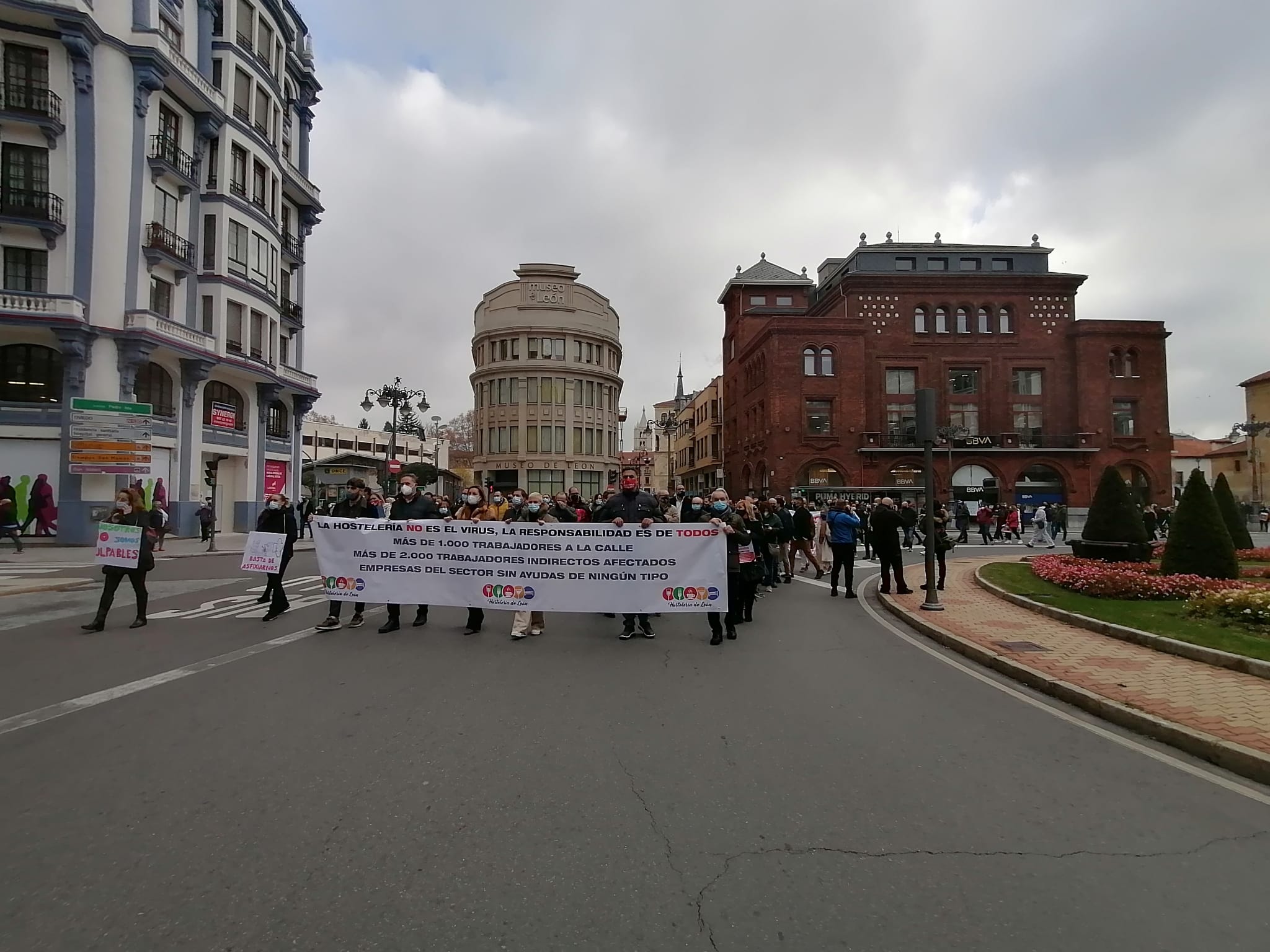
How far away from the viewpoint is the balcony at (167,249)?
2688 cm

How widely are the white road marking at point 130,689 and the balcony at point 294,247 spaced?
35.6 metres

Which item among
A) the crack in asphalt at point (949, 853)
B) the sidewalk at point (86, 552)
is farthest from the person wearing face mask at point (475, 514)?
the sidewalk at point (86, 552)

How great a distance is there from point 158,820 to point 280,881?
112 cm

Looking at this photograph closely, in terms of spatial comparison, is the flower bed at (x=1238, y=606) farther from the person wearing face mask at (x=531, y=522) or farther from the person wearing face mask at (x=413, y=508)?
the person wearing face mask at (x=413, y=508)

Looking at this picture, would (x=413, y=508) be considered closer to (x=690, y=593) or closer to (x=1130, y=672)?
(x=690, y=593)

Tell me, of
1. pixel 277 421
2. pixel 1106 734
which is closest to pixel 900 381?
pixel 277 421

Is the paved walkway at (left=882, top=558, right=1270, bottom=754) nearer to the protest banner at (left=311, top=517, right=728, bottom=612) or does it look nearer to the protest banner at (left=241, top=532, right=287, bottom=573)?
the protest banner at (left=311, top=517, right=728, bottom=612)

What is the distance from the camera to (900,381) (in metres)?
52.2

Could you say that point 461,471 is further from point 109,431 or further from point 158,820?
point 158,820

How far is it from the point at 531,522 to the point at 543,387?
195ft

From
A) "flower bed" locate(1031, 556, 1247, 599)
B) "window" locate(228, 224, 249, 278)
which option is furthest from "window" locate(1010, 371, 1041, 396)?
"window" locate(228, 224, 249, 278)

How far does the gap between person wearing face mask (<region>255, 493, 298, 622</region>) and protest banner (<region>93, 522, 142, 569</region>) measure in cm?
148

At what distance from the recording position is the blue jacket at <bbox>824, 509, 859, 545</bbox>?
1321 cm

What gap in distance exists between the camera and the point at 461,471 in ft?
309
